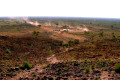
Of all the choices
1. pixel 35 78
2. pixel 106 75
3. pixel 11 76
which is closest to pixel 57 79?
pixel 35 78

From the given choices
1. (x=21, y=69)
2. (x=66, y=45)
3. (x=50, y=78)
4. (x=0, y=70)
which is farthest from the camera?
(x=66, y=45)

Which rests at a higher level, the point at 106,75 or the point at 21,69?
the point at 106,75

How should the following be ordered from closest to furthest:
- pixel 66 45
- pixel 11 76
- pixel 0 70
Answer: pixel 11 76
pixel 0 70
pixel 66 45

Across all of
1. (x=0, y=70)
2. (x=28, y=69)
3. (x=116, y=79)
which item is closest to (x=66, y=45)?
(x=28, y=69)

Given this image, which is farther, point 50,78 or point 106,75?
point 50,78

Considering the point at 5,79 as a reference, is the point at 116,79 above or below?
above

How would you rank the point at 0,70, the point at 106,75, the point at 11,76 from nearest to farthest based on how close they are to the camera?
1. the point at 106,75
2. the point at 11,76
3. the point at 0,70

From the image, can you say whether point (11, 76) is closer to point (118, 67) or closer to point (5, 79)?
point (5, 79)

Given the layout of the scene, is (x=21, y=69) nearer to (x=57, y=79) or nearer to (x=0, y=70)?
(x=0, y=70)

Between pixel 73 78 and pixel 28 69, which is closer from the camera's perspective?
pixel 73 78
